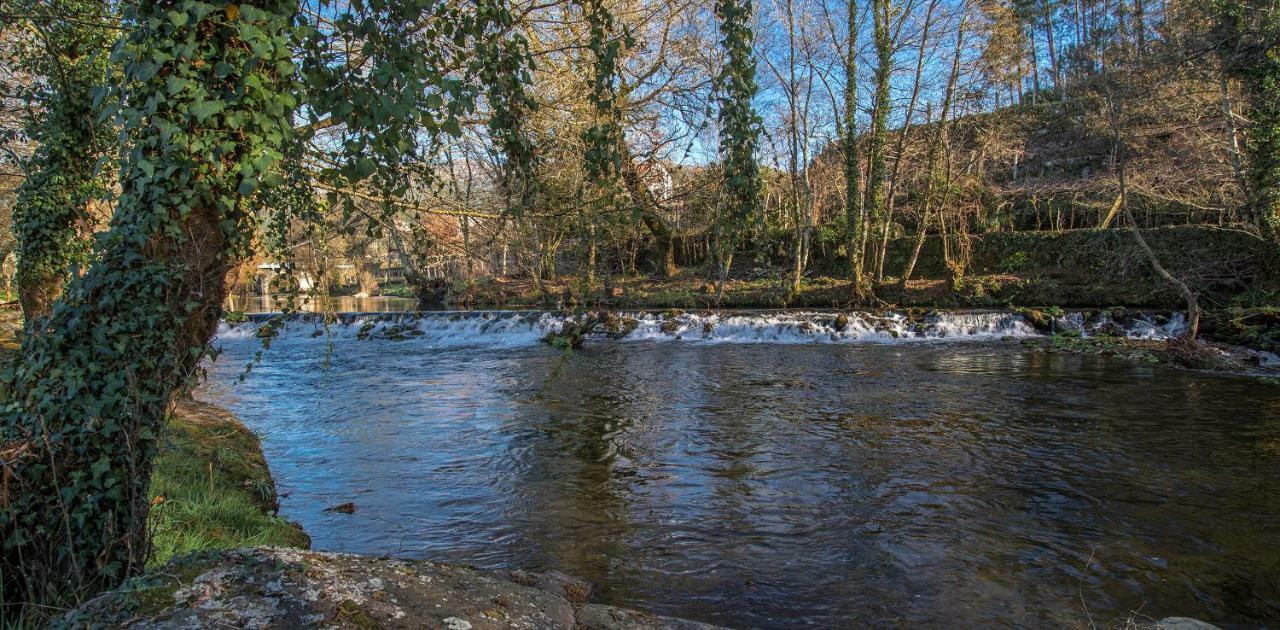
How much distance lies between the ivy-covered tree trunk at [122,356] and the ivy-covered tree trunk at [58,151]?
364cm

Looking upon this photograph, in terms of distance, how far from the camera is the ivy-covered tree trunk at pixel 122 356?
8.00ft

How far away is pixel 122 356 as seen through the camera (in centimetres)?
266

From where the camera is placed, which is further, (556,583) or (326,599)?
(556,583)

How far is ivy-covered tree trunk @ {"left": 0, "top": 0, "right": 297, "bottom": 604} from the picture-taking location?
2.44 meters

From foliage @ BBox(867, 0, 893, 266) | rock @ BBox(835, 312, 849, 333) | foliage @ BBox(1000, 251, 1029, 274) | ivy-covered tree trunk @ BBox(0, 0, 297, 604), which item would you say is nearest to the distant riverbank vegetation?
ivy-covered tree trunk @ BBox(0, 0, 297, 604)

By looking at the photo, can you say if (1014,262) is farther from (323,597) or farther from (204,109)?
(204,109)

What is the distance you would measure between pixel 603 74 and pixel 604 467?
521 cm

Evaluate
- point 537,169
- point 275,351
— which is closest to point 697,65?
point 537,169

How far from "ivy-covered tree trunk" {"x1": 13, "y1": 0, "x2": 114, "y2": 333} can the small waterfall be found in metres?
7.30

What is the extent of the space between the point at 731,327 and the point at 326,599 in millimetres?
16225

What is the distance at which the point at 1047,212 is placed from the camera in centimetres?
2619

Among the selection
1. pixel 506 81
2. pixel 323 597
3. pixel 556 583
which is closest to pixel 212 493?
pixel 556 583

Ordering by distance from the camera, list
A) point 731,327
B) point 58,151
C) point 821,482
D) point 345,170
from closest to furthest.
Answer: point 345,170
point 821,482
point 58,151
point 731,327

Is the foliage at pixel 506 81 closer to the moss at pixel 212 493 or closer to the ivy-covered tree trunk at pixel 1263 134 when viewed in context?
the moss at pixel 212 493
